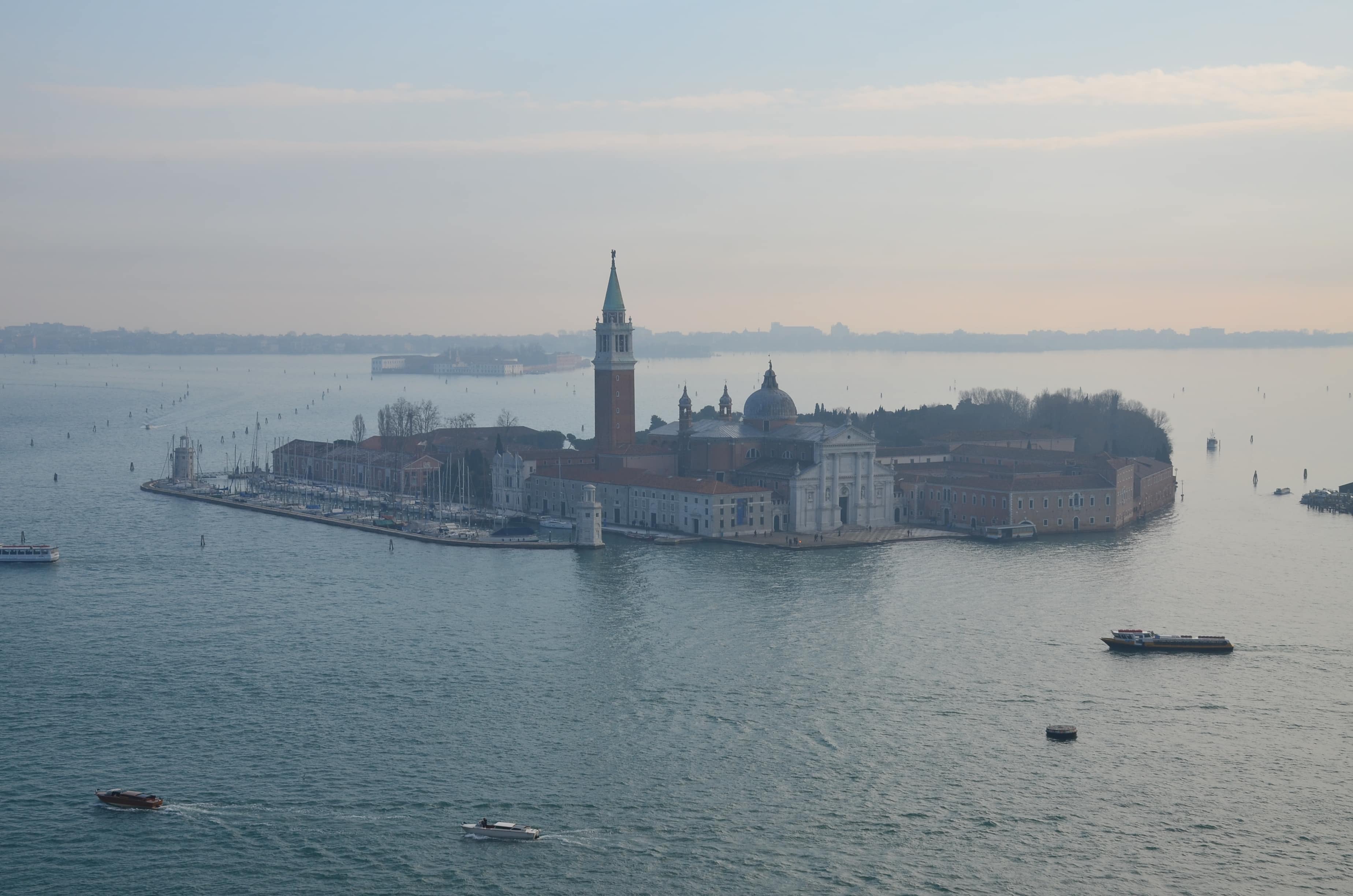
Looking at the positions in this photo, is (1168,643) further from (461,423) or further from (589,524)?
(461,423)

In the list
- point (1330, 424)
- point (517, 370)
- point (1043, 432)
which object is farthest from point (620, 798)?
point (517, 370)

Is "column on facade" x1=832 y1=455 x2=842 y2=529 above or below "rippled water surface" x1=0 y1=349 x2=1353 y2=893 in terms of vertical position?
above

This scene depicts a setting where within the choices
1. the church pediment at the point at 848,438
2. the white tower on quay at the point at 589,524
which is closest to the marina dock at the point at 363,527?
the white tower on quay at the point at 589,524

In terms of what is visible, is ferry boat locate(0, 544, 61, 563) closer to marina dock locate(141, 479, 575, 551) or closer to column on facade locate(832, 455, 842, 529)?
marina dock locate(141, 479, 575, 551)

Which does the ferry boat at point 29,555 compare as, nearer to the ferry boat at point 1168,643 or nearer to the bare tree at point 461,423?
the ferry boat at point 1168,643

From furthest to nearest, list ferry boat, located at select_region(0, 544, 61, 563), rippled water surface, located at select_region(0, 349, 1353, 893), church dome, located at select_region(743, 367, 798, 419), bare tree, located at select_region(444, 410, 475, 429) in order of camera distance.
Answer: bare tree, located at select_region(444, 410, 475, 429), church dome, located at select_region(743, 367, 798, 419), ferry boat, located at select_region(0, 544, 61, 563), rippled water surface, located at select_region(0, 349, 1353, 893)

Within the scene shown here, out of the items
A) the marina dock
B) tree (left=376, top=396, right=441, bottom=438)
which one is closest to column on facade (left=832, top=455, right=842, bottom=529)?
the marina dock
